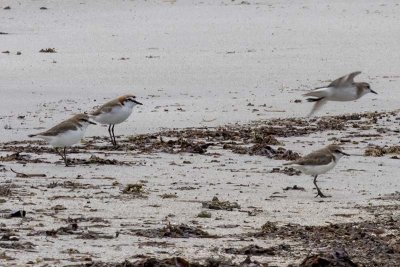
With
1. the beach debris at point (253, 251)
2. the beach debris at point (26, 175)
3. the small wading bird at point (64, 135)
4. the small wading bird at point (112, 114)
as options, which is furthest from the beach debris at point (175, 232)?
the small wading bird at point (112, 114)

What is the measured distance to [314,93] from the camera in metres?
13.9

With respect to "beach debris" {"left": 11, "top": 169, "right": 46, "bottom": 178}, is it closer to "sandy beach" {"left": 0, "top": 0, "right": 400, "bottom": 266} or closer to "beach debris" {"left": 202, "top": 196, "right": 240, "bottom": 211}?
"sandy beach" {"left": 0, "top": 0, "right": 400, "bottom": 266}

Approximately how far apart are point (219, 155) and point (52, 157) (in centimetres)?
190

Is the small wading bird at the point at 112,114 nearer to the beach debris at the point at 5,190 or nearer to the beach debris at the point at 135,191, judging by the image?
the beach debris at the point at 135,191

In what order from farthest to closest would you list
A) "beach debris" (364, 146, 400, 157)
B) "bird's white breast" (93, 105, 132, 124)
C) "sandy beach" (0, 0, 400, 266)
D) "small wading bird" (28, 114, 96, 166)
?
1. "bird's white breast" (93, 105, 132, 124)
2. "beach debris" (364, 146, 400, 157)
3. "small wading bird" (28, 114, 96, 166)
4. "sandy beach" (0, 0, 400, 266)

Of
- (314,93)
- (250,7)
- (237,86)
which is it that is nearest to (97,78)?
(237,86)

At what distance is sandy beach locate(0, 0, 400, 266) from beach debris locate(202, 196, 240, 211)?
0.09ft

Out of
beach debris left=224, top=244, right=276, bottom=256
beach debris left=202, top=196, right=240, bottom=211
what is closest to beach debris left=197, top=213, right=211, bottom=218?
beach debris left=202, top=196, right=240, bottom=211

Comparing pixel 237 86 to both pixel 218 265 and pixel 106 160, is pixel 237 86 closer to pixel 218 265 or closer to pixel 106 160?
pixel 106 160

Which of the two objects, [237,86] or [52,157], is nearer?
[52,157]

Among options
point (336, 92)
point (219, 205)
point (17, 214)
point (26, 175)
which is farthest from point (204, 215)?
point (336, 92)

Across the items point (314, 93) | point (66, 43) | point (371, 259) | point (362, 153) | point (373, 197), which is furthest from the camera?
point (66, 43)

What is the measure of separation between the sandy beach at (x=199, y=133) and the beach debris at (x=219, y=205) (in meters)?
0.03

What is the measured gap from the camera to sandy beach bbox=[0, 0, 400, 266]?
7.87 metres
